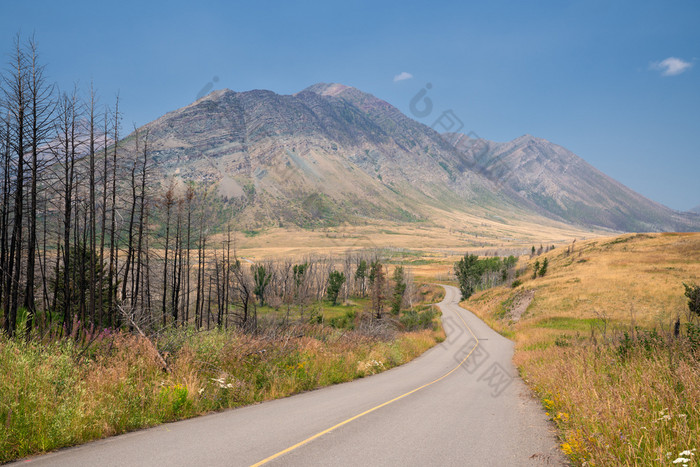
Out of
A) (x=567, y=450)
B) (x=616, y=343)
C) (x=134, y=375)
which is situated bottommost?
(x=567, y=450)

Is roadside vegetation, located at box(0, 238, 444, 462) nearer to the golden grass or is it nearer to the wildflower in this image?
the golden grass

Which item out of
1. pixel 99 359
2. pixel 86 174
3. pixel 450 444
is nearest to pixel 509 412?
pixel 450 444

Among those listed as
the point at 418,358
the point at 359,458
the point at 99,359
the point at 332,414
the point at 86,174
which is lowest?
the point at 418,358

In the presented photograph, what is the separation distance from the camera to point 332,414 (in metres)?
8.39

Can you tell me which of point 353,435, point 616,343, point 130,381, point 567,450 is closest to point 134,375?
point 130,381

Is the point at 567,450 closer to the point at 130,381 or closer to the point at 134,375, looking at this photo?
the point at 130,381

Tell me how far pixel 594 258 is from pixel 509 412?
229ft

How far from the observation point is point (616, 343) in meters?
11.4

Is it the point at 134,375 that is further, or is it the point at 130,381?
the point at 134,375

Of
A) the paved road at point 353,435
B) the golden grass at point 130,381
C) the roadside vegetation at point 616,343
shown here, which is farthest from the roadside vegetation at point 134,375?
the roadside vegetation at point 616,343

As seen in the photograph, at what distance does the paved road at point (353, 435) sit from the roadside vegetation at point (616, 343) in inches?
38.0

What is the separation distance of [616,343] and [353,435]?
9477 millimetres

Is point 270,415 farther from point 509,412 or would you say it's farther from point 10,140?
point 10,140

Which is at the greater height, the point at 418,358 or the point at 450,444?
the point at 450,444
